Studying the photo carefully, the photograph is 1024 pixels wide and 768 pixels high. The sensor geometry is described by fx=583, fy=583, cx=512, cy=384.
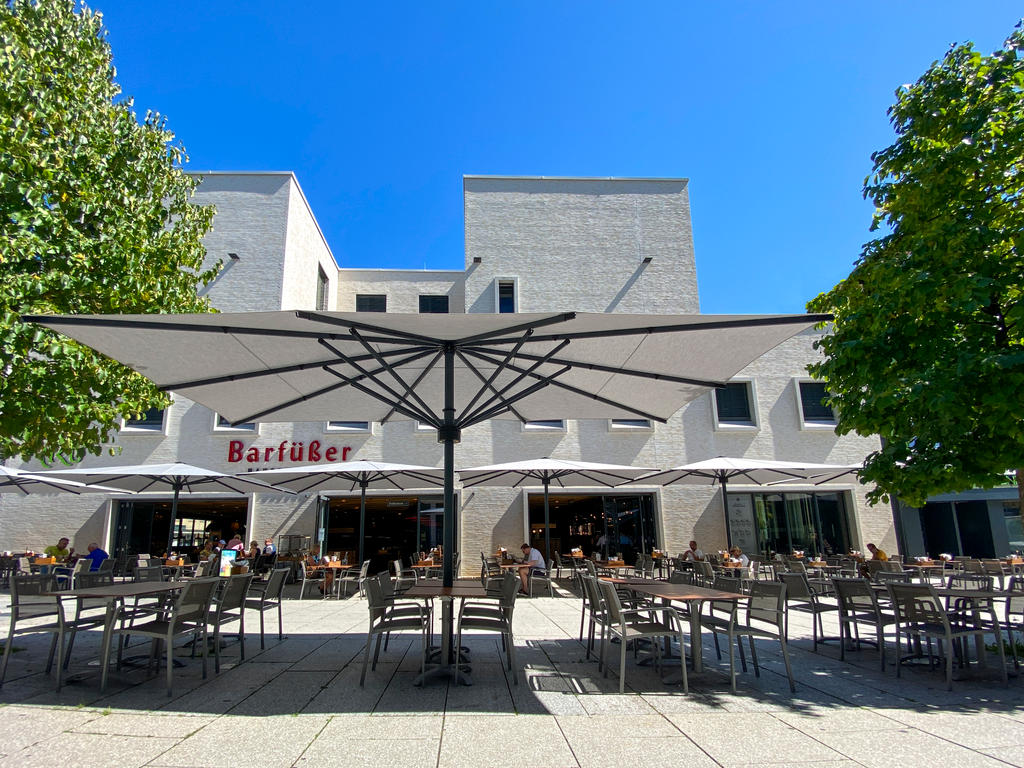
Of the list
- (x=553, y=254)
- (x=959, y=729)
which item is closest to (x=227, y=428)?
(x=553, y=254)

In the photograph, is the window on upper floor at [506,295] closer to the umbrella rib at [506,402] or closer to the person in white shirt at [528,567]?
the person in white shirt at [528,567]

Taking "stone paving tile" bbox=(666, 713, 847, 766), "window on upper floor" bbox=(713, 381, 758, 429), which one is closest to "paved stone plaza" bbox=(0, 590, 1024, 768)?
"stone paving tile" bbox=(666, 713, 847, 766)

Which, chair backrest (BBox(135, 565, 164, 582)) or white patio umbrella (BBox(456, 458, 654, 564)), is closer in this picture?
chair backrest (BBox(135, 565, 164, 582))

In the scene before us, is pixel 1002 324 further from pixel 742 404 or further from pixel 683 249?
pixel 683 249

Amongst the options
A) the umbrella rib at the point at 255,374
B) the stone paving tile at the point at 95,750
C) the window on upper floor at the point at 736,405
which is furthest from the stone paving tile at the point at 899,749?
the window on upper floor at the point at 736,405

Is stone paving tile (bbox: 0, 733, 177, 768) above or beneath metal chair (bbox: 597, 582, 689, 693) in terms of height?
beneath

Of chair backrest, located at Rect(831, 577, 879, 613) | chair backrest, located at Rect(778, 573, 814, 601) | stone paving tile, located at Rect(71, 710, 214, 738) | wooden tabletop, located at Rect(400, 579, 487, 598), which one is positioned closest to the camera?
stone paving tile, located at Rect(71, 710, 214, 738)

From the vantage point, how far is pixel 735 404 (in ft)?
62.5

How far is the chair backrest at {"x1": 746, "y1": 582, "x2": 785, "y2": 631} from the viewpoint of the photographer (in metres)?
5.36

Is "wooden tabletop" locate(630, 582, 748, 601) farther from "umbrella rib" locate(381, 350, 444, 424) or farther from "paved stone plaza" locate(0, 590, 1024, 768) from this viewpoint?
"umbrella rib" locate(381, 350, 444, 424)

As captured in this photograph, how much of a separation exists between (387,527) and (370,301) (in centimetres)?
815

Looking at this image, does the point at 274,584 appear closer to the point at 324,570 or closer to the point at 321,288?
the point at 324,570

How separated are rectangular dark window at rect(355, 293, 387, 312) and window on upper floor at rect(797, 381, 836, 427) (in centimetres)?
1451

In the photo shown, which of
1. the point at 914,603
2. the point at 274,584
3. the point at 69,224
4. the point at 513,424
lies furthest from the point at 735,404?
the point at 69,224
